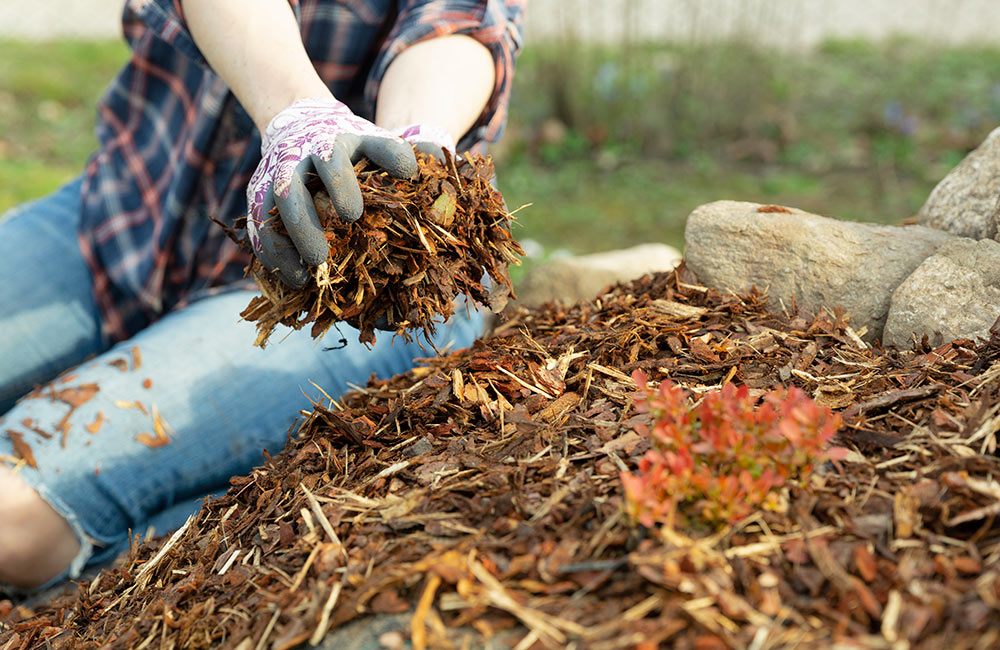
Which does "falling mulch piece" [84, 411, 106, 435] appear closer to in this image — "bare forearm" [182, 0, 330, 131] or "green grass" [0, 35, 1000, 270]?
"bare forearm" [182, 0, 330, 131]

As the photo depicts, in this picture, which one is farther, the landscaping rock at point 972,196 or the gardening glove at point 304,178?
the landscaping rock at point 972,196

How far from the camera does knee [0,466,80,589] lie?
2227 mm

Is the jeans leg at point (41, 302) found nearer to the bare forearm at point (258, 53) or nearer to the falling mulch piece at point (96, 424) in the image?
the falling mulch piece at point (96, 424)

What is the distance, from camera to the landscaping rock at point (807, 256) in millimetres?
2070

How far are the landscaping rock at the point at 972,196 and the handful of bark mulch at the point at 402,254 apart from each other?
4.35 ft

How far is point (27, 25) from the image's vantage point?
9164mm

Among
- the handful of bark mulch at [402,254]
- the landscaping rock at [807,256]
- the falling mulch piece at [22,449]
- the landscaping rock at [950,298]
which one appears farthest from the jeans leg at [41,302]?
the landscaping rock at [950,298]

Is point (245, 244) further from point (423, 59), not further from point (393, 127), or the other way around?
point (423, 59)

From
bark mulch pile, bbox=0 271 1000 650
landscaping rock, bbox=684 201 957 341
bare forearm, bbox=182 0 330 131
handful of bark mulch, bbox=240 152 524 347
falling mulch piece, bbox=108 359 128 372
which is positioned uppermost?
bare forearm, bbox=182 0 330 131

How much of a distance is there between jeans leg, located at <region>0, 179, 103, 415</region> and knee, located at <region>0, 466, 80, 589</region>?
69 centimetres

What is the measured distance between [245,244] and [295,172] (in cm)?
27

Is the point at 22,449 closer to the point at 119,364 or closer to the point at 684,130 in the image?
the point at 119,364

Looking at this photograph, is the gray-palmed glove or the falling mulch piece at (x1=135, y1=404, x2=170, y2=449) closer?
the gray-palmed glove

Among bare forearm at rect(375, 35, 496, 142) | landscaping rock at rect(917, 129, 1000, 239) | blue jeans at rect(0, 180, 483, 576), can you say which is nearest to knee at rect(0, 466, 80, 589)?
blue jeans at rect(0, 180, 483, 576)
